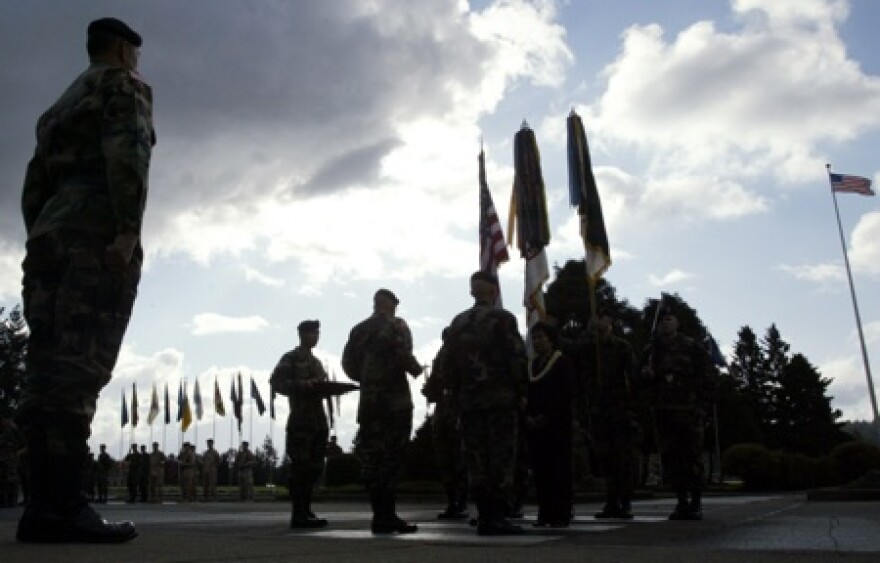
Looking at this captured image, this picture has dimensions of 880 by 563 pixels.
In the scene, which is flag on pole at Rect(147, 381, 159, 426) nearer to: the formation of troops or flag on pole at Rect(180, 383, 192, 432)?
flag on pole at Rect(180, 383, 192, 432)

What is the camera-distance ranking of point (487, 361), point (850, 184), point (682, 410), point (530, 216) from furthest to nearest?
1. point (850, 184)
2. point (530, 216)
3. point (682, 410)
4. point (487, 361)

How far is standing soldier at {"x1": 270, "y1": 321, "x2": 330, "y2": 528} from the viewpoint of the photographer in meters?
8.12

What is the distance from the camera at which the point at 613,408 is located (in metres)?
9.12

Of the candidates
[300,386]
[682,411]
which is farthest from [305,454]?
[682,411]

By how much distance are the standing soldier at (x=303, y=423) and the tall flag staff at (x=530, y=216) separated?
723 centimetres

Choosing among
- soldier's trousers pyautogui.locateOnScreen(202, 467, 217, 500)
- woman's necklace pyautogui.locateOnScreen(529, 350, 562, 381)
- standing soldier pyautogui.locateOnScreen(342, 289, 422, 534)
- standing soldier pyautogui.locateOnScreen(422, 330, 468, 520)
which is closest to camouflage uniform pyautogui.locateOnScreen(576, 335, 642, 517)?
woman's necklace pyautogui.locateOnScreen(529, 350, 562, 381)

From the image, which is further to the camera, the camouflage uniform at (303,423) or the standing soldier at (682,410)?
the standing soldier at (682,410)

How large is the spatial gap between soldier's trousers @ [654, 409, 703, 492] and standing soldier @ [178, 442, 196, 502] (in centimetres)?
2073

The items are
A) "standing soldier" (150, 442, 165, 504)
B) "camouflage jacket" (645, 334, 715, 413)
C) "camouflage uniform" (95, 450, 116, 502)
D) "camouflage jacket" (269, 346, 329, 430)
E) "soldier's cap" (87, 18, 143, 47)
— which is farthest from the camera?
"camouflage uniform" (95, 450, 116, 502)

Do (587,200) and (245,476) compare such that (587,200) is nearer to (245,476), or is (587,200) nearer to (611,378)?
(611,378)

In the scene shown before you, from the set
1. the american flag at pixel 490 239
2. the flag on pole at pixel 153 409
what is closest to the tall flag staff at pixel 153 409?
the flag on pole at pixel 153 409

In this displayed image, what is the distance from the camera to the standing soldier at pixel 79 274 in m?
4.03

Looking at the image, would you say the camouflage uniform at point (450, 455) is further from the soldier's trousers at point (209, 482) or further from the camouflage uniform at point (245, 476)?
the soldier's trousers at point (209, 482)

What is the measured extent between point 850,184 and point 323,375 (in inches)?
1290
